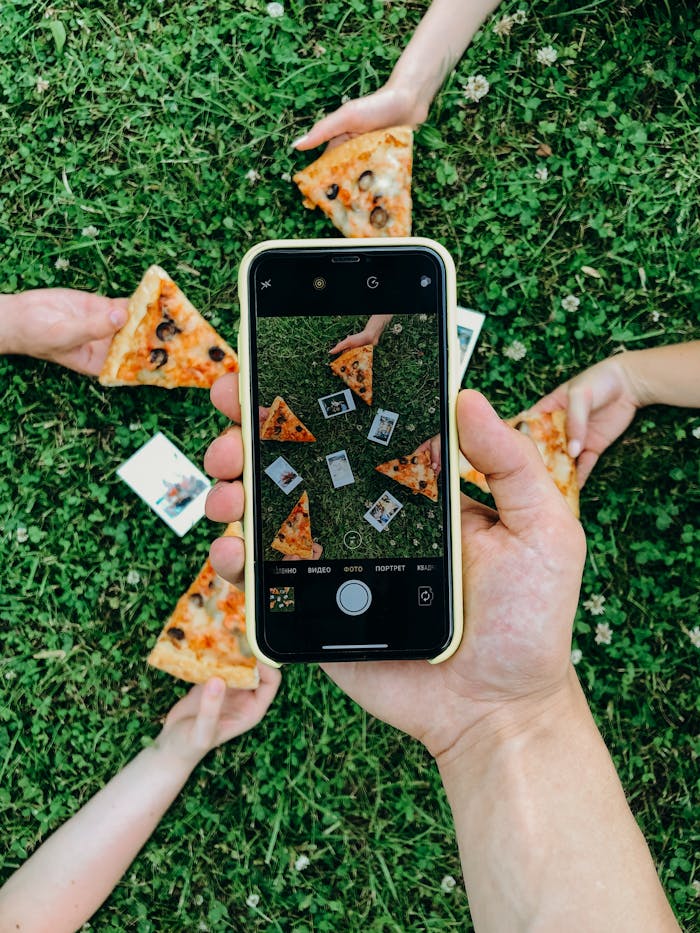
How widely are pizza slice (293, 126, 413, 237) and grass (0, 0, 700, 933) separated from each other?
0.21m

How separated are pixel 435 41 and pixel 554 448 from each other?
2.26 m

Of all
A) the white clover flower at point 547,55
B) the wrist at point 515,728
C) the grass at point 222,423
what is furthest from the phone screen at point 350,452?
the white clover flower at point 547,55

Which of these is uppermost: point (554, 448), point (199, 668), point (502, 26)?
point (502, 26)

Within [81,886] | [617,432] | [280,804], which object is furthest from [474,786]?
[81,886]

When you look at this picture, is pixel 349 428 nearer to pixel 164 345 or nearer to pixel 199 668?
pixel 164 345

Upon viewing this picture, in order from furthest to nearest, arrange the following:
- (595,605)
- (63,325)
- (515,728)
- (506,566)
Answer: (595,605) → (63,325) → (515,728) → (506,566)

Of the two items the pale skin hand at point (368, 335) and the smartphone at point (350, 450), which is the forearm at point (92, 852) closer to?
the smartphone at point (350, 450)

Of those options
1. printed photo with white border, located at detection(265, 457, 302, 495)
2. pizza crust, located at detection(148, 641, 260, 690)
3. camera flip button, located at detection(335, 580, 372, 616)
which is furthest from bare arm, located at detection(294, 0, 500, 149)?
pizza crust, located at detection(148, 641, 260, 690)

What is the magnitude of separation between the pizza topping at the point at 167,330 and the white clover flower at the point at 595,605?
8.77 feet

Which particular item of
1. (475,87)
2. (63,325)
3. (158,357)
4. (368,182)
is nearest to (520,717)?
(158,357)

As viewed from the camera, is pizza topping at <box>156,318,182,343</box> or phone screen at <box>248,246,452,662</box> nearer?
phone screen at <box>248,246,452,662</box>

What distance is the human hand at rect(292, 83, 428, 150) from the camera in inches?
144

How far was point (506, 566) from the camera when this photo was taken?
241 cm

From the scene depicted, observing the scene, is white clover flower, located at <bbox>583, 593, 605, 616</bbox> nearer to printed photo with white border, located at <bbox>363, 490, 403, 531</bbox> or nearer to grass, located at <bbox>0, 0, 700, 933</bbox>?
grass, located at <bbox>0, 0, 700, 933</bbox>
